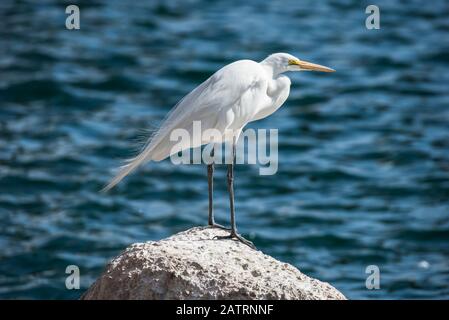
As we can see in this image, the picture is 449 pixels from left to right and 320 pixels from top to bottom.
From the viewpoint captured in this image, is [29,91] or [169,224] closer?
[169,224]

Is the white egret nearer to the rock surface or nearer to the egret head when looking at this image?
the egret head

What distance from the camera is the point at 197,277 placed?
5859 mm

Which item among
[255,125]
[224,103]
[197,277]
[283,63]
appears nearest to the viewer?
[197,277]

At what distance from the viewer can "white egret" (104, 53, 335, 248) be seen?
6.70 m

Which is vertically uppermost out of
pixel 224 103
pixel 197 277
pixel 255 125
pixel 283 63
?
pixel 255 125

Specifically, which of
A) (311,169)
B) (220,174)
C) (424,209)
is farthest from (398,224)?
(220,174)

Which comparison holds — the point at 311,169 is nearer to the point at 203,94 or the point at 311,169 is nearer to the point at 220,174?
the point at 220,174

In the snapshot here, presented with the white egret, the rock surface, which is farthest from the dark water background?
the rock surface

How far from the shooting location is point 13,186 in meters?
14.2

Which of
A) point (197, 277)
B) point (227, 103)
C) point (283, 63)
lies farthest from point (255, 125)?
point (197, 277)

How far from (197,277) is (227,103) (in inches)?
56.9

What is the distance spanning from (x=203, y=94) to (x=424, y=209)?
8.03m

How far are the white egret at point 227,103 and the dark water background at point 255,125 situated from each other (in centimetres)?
522

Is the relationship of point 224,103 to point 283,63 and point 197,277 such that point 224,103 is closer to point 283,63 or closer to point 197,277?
point 283,63
